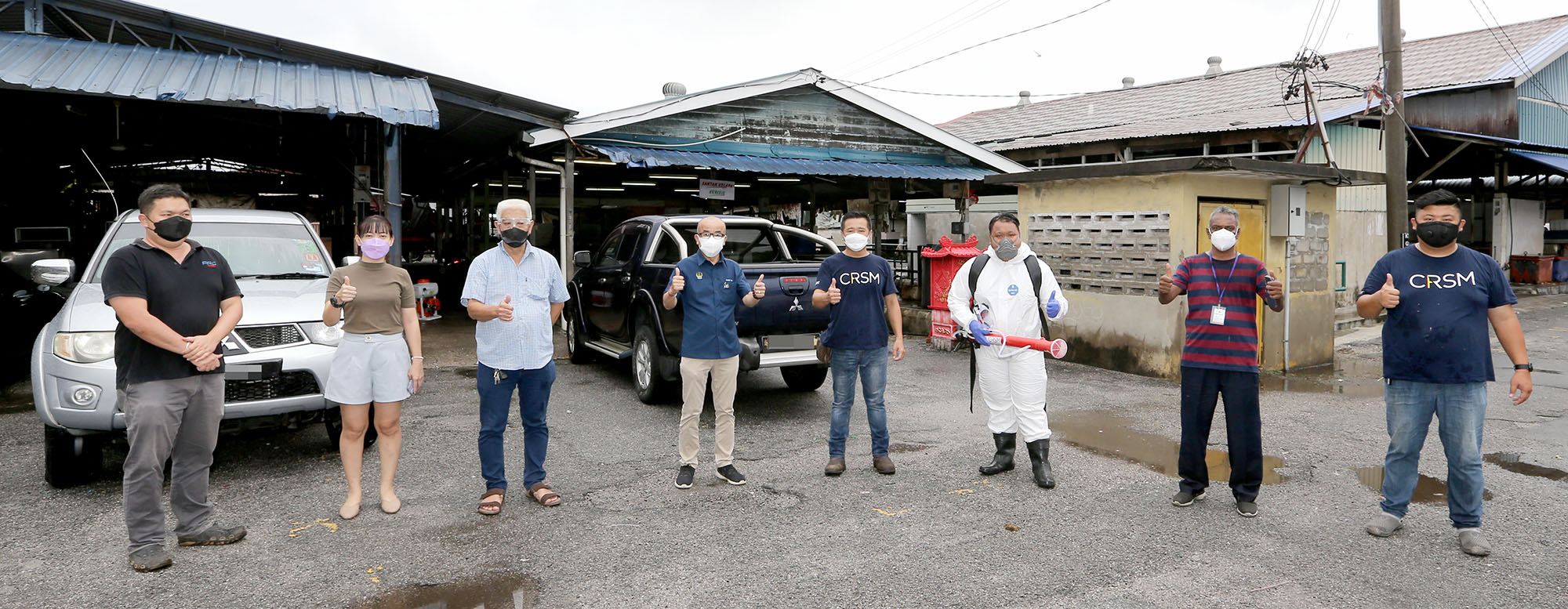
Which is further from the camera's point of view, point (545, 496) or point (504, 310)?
point (545, 496)

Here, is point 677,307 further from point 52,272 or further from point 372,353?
point 52,272

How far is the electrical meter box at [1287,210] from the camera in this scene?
9961 millimetres

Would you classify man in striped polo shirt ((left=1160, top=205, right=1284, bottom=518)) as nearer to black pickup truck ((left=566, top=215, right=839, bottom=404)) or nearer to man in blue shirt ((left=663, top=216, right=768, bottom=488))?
man in blue shirt ((left=663, top=216, right=768, bottom=488))

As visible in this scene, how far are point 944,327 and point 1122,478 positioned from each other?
6219 mm

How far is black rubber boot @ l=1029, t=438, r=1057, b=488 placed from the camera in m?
5.40

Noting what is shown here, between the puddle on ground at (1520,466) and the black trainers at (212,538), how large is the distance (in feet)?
24.9

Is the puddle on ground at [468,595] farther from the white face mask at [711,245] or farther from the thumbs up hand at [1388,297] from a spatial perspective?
the thumbs up hand at [1388,297]

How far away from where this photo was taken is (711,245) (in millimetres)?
5352

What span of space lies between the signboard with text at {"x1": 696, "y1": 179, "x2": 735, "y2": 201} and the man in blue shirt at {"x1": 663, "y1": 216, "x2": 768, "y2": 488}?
9705 mm

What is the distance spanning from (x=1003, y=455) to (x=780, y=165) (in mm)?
8775

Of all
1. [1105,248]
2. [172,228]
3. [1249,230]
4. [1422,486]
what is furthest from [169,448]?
[1249,230]

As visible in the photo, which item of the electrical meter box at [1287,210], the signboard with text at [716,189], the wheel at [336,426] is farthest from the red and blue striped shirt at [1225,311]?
the signboard with text at [716,189]

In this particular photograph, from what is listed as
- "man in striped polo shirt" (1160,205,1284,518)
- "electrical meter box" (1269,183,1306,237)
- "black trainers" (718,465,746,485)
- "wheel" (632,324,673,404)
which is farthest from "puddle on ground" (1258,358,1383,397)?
"black trainers" (718,465,746,485)

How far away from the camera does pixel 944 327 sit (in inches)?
464
